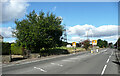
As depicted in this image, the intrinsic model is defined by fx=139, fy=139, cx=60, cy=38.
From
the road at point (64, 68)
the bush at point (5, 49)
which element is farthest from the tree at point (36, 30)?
the road at point (64, 68)

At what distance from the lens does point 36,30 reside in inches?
941

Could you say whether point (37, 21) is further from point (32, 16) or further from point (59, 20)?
point (59, 20)

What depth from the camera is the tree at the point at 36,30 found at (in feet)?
79.2

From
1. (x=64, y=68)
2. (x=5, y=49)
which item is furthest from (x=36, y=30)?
(x=64, y=68)

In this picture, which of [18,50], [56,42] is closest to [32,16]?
[56,42]

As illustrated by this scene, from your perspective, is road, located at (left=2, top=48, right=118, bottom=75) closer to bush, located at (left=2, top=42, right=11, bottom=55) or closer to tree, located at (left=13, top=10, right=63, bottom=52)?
bush, located at (left=2, top=42, right=11, bottom=55)

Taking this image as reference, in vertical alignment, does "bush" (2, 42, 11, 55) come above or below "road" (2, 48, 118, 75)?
above

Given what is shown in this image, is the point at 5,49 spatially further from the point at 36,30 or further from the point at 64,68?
the point at 64,68

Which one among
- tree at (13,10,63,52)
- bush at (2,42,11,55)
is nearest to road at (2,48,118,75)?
bush at (2,42,11,55)

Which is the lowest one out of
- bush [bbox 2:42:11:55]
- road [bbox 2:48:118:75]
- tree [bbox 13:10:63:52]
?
road [bbox 2:48:118:75]

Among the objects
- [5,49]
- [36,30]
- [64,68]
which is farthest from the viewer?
[36,30]

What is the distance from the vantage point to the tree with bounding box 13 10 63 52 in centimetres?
2413

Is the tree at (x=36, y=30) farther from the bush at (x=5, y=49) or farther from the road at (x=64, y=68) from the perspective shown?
the road at (x=64, y=68)

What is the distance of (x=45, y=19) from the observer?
26891 mm
